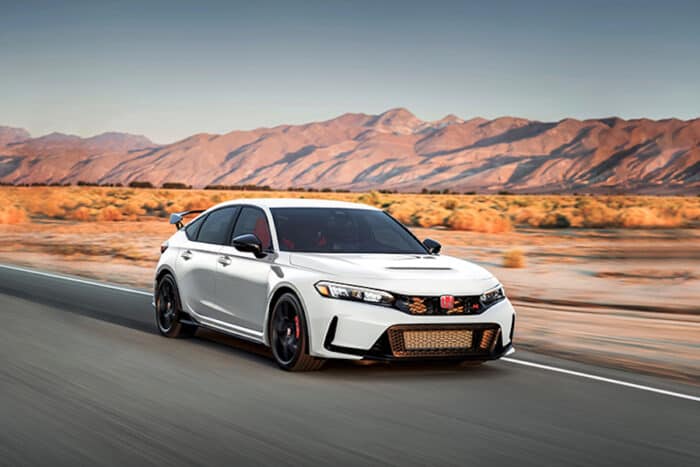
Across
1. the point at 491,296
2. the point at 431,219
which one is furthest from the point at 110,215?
the point at 491,296

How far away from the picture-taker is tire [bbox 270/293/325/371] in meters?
9.16

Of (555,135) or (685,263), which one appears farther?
(555,135)

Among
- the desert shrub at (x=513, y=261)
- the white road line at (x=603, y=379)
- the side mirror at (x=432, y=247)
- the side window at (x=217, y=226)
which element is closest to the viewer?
the white road line at (x=603, y=379)

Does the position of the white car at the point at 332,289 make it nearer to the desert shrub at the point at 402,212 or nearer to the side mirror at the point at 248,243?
the side mirror at the point at 248,243

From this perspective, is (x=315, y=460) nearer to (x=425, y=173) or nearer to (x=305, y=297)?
(x=305, y=297)

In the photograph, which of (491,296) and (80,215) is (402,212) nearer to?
(80,215)

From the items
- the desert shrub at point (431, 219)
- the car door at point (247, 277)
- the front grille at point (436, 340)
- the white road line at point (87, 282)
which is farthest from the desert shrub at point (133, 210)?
the front grille at point (436, 340)

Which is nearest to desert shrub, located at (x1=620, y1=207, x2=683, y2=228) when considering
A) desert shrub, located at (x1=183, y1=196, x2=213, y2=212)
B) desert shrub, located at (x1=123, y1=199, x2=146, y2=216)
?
desert shrub, located at (x1=123, y1=199, x2=146, y2=216)

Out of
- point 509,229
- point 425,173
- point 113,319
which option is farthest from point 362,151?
point 113,319

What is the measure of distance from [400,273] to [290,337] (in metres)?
1.12

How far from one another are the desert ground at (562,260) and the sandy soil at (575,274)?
0.09 feet

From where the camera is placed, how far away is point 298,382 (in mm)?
8953

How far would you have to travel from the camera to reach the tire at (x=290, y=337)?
30.1ft

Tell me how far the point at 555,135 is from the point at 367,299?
→ 18383 centimetres
